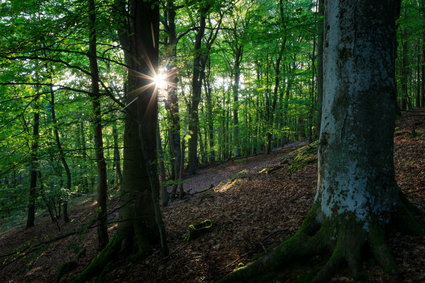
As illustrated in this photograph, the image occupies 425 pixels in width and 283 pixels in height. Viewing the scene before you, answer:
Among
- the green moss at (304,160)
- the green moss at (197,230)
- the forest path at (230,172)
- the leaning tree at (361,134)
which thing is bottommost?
the forest path at (230,172)

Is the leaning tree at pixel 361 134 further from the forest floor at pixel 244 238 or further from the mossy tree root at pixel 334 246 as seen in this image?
the forest floor at pixel 244 238

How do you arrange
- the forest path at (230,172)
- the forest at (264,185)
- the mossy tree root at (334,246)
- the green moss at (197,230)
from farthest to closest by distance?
1. the forest path at (230,172)
2. the green moss at (197,230)
3. the forest at (264,185)
4. the mossy tree root at (334,246)

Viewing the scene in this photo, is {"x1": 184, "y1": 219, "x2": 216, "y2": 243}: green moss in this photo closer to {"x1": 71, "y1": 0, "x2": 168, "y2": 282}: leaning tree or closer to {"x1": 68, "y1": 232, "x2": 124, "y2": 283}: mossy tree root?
{"x1": 71, "y1": 0, "x2": 168, "y2": 282}: leaning tree

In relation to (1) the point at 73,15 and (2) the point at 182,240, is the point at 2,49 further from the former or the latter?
(2) the point at 182,240

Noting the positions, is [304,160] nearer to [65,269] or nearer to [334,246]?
[334,246]

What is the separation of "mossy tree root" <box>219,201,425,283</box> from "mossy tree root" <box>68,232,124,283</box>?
303 centimetres

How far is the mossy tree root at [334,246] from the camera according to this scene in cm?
263

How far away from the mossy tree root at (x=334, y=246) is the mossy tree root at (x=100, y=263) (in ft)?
9.94

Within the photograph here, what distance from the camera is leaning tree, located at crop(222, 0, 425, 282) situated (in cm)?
273

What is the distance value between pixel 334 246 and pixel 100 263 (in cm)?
454

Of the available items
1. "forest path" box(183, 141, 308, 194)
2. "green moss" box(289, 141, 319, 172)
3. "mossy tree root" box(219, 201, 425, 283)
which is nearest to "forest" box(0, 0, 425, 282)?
"mossy tree root" box(219, 201, 425, 283)

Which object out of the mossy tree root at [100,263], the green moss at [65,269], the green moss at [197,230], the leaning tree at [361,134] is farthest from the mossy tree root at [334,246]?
the green moss at [65,269]

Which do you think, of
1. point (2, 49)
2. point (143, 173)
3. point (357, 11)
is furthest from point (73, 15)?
point (357, 11)

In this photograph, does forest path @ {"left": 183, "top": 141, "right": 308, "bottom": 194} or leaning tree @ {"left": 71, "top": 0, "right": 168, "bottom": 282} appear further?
forest path @ {"left": 183, "top": 141, "right": 308, "bottom": 194}
